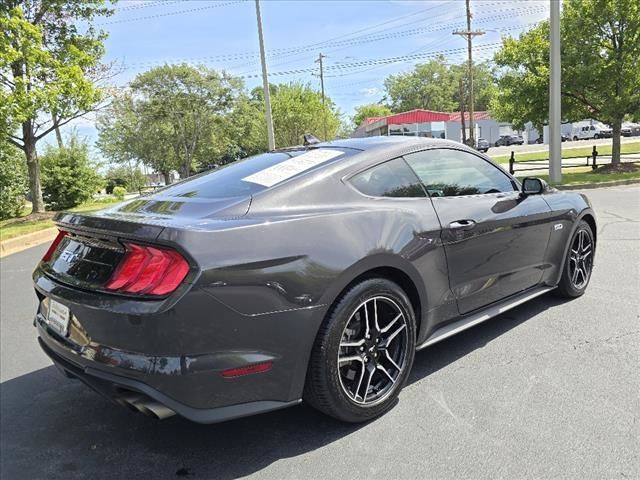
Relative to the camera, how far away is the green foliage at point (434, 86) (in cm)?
9900

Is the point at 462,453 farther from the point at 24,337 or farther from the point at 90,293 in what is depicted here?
the point at 24,337

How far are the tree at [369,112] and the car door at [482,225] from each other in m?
99.5

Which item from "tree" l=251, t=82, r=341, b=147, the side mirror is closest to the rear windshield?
the side mirror

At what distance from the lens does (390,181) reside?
313 cm

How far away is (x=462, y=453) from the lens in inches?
98.7

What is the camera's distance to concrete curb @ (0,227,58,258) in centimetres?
1041

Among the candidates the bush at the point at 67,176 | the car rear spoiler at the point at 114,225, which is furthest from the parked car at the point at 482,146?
the car rear spoiler at the point at 114,225

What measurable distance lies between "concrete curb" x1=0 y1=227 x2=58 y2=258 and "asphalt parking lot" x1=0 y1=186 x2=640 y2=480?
24.9 feet

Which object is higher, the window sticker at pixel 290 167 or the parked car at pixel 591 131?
the window sticker at pixel 290 167

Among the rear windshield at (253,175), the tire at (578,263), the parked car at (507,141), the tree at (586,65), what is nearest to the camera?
the rear windshield at (253,175)

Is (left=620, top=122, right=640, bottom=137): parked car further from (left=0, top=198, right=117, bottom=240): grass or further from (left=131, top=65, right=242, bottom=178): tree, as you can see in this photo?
(left=0, top=198, right=117, bottom=240): grass

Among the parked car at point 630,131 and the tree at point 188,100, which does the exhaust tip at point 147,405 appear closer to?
the tree at point 188,100

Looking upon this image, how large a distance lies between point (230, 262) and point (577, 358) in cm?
251

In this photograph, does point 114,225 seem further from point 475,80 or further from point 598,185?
point 475,80
